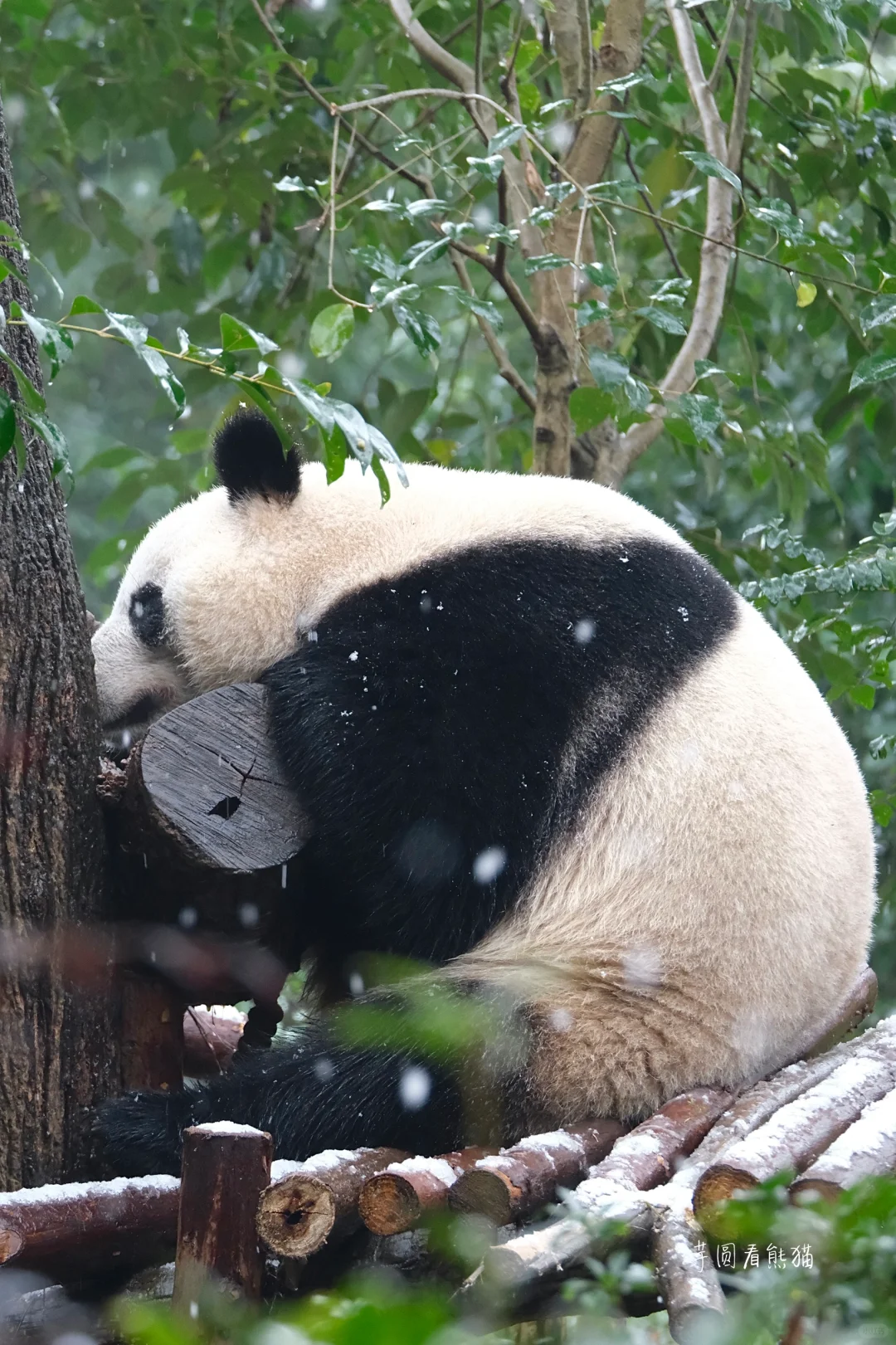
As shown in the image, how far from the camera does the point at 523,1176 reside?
1829mm

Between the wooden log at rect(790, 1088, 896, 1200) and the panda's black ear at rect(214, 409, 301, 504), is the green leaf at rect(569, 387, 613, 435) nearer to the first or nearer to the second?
the panda's black ear at rect(214, 409, 301, 504)

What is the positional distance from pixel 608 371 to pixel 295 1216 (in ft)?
6.35

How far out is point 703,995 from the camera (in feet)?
7.72

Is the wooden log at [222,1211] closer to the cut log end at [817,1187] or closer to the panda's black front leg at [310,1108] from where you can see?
the panda's black front leg at [310,1108]

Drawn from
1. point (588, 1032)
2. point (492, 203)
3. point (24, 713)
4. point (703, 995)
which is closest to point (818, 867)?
point (703, 995)

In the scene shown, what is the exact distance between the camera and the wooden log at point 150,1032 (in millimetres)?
2279

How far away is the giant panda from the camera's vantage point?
2271 millimetres

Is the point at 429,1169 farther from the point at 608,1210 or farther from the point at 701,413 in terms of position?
the point at 701,413

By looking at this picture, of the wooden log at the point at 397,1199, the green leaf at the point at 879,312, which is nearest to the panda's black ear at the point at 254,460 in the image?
the green leaf at the point at 879,312

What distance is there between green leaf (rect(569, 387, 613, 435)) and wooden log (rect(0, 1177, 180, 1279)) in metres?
1.89

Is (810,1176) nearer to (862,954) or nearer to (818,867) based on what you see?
(818,867)

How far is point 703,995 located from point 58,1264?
1.15 metres

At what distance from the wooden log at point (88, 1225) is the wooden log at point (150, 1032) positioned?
1.18ft

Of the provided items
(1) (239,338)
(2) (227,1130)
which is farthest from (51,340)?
(2) (227,1130)
